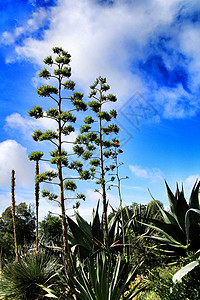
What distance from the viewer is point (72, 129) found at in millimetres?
6996

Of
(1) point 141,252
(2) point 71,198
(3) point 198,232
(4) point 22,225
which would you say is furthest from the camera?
(4) point 22,225

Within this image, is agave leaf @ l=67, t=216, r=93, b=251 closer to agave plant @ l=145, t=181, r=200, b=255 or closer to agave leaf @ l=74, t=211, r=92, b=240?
agave leaf @ l=74, t=211, r=92, b=240

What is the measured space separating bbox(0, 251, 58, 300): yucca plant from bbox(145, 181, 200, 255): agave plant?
→ 3.01 m

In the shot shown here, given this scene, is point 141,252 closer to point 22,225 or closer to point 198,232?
point 198,232

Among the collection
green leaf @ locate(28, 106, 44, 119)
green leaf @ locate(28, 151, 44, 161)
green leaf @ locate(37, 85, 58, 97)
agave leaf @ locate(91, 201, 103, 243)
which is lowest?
agave leaf @ locate(91, 201, 103, 243)

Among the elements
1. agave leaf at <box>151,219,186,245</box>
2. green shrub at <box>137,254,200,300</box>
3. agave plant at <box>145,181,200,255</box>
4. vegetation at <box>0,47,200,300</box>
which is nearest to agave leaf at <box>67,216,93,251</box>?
vegetation at <box>0,47,200,300</box>

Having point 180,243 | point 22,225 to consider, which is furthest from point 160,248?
point 22,225

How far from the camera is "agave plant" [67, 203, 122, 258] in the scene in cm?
673

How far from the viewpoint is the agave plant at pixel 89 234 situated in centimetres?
673

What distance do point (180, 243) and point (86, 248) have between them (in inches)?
109

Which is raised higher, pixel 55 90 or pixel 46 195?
pixel 55 90

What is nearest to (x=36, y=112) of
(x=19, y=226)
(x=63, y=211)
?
(x=63, y=211)

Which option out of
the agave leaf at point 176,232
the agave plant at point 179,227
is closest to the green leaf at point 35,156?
the agave plant at point 179,227

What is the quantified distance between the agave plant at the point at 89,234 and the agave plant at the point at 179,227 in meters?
1.95
